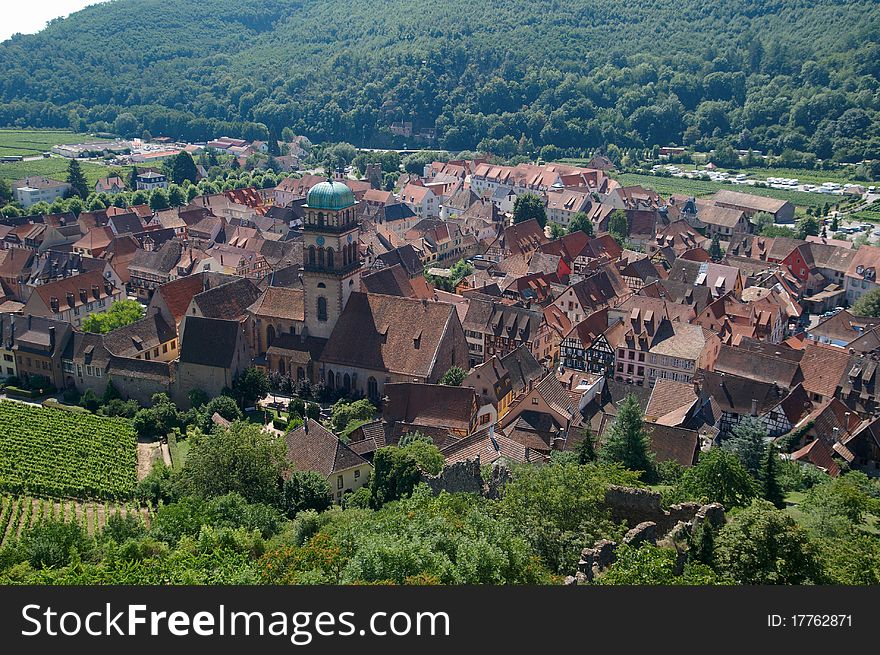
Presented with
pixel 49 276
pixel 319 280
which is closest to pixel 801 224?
pixel 319 280

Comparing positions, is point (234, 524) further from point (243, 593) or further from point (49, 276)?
point (49, 276)

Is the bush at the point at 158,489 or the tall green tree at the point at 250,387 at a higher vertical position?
the tall green tree at the point at 250,387

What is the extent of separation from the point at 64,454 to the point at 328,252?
2513cm

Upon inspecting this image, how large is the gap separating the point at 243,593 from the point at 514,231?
104563 mm

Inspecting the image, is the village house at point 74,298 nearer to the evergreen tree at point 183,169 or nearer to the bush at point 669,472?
the bush at point 669,472

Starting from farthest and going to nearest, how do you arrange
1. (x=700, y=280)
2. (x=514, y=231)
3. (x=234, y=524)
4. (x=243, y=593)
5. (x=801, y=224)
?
A: 1. (x=801, y=224)
2. (x=514, y=231)
3. (x=700, y=280)
4. (x=234, y=524)
5. (x=243, y=593)

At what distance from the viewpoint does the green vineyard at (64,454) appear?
201 ft

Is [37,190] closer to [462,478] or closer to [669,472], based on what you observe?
[462,478]

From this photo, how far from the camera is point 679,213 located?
13788 centimetres

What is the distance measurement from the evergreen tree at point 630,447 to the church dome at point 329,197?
1208 inches

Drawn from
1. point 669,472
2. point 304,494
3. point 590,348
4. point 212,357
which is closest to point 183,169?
point 212,357

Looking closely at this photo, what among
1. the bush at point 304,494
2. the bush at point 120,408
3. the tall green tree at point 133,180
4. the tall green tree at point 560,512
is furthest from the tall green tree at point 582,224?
the tall green tree at point 560,512

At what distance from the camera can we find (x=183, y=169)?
6831 inches

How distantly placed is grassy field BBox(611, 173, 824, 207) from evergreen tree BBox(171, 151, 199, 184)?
83.8m
